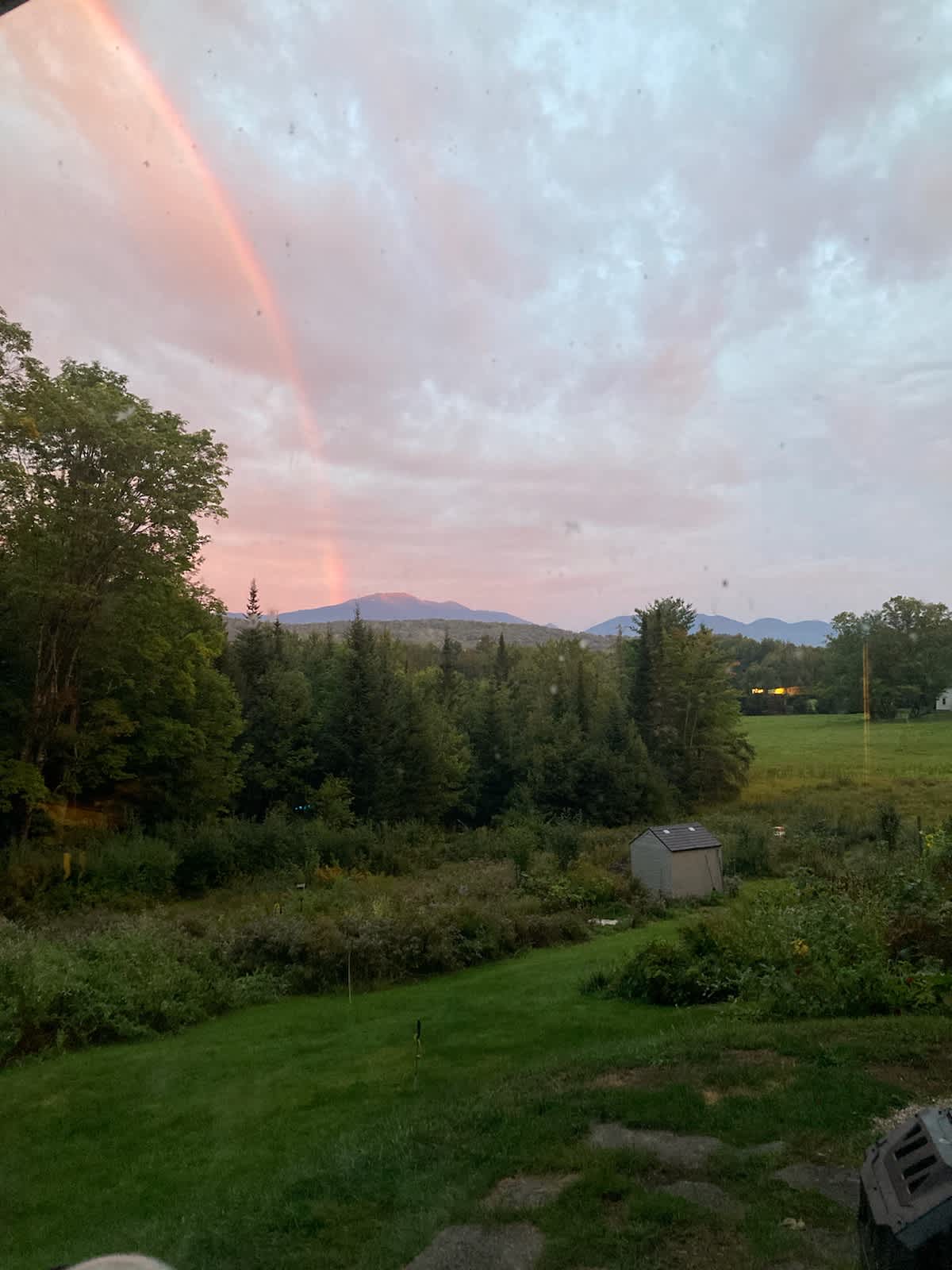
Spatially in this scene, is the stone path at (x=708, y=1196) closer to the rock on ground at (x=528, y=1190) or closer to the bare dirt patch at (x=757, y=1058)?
the rock on ground at (x=528, y=1190)

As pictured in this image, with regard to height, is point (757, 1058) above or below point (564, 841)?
above

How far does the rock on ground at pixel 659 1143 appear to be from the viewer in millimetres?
6430

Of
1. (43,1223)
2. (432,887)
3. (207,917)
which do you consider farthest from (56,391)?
(43,1223)

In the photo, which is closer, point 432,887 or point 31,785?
point 432,887

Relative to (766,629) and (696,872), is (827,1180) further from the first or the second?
(766,629)

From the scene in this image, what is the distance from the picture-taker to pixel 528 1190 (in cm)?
616

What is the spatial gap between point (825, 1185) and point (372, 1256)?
10.3 feet

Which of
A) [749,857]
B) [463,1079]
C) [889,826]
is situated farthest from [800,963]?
[889,826]

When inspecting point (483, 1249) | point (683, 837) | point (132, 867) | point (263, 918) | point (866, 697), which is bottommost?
point (132, 867)

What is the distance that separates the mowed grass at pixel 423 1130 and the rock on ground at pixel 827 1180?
0.14m

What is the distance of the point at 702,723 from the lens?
5834cm

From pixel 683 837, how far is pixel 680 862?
955 millimetres

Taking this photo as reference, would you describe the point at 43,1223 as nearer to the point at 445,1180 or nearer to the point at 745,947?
the point at 445,1180

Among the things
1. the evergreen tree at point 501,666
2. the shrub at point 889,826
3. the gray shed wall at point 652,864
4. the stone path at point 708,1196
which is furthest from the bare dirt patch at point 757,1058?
the evergreen tree at point 501,666
